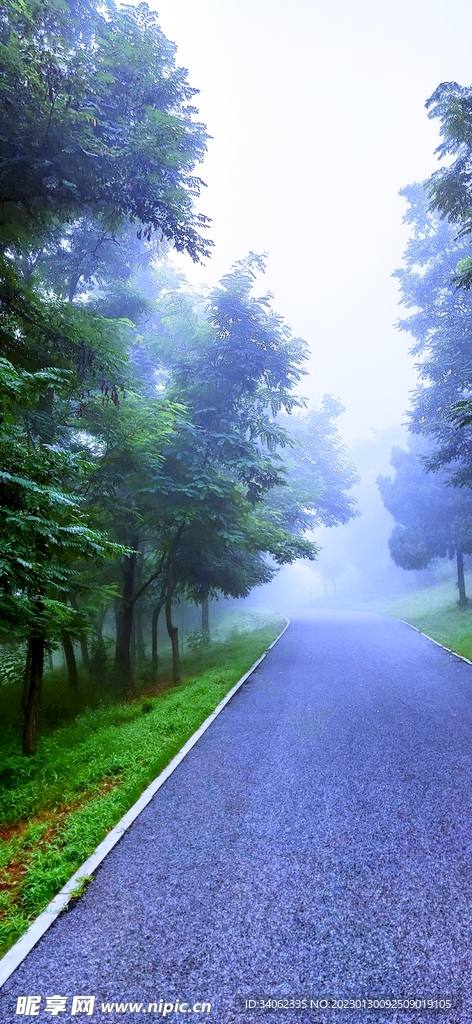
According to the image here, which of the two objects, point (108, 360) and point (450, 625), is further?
point (450, 625)

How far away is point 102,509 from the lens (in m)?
9.64

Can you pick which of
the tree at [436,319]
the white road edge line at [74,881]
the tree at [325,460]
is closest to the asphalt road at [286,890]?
the white road edge line at [74,881]

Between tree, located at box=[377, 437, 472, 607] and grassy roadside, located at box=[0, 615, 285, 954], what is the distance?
15.9 metres

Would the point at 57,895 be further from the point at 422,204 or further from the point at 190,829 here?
the point at 422,204

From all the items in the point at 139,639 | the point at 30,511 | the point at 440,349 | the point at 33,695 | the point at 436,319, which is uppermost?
the point at 436,319

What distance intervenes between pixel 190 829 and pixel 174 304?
1340 cm

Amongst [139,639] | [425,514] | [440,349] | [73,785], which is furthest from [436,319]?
[73,785]

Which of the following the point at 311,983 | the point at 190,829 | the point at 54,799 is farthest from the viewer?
the point at 54,799

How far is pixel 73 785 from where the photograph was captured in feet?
16.4

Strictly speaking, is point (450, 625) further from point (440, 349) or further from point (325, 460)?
point (325, 460)

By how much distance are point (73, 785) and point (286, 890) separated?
3.04m

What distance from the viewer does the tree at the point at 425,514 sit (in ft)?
69.8

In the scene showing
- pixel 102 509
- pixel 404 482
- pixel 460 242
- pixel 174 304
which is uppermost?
pixel 460 242

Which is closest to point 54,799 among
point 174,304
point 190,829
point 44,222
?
point 190,829
